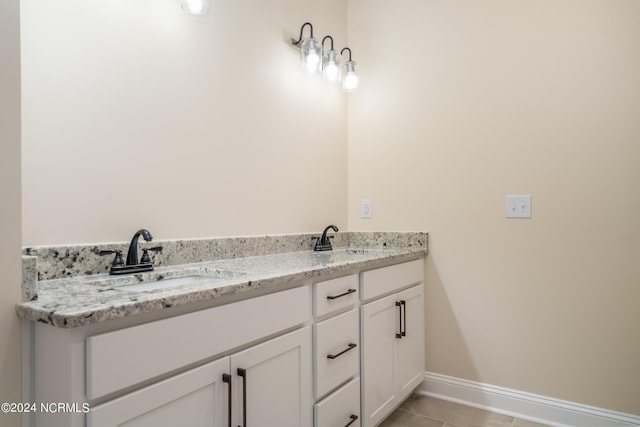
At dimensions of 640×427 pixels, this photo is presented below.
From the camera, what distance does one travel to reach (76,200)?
4.18 feet

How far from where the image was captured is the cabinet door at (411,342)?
2.01 metres

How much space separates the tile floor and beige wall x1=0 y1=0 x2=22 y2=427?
162 centimetres

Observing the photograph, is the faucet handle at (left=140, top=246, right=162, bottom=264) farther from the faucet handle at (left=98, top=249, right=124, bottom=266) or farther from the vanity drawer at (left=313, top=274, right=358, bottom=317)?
the vanity drawer at (left=313, top=274, right=358, bottom=317)

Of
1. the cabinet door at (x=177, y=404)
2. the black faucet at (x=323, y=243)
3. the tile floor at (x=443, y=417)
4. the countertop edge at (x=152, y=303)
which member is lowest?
the tile floor at (x=443, y=417)

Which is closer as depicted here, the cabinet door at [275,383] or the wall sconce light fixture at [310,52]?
the cabinet door at [275,383]

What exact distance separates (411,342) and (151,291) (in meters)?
1.52

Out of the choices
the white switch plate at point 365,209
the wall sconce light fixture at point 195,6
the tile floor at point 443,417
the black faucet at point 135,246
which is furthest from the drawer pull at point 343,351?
the wall sconce light fixture at point 195,6

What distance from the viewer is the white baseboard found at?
6.07 ft

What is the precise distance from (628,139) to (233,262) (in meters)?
1.84

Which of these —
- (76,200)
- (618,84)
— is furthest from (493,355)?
(76,200)

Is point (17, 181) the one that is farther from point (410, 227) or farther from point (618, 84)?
point (618, 84)

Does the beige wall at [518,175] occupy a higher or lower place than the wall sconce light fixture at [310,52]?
lower

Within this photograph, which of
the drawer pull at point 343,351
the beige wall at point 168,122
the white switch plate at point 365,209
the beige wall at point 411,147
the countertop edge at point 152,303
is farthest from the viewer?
the white switch plate at point 365,209

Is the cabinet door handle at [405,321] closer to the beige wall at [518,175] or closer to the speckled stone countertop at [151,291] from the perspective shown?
the speckled stone countertop at [151,291]
